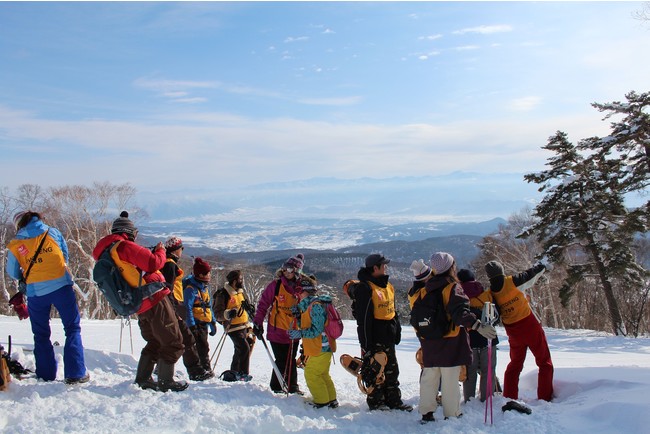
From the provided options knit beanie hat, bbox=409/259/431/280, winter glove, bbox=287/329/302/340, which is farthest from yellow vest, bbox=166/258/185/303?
knit beanie hat, bbox=409/259/431/280

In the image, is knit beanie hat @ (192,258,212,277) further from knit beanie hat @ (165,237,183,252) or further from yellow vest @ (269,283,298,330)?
yellow vest @ (269,283,298,330)

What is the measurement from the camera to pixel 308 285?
6109mm

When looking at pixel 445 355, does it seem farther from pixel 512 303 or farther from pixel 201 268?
pixel 201 268

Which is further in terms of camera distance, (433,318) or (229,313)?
(229,313)

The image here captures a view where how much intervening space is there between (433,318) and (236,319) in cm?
318

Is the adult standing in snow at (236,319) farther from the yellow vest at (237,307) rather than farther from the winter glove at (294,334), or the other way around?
the winter glove at (294,334)

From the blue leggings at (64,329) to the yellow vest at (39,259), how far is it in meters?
0.21

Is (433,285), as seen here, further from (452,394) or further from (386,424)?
(386,424)

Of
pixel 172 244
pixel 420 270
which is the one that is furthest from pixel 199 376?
pixel 420 270

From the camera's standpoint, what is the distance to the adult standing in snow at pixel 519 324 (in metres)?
6.14

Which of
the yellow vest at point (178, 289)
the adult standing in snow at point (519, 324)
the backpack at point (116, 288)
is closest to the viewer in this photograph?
the backpack at point (116, 288)

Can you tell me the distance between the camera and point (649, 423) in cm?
452

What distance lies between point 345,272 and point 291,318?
90290 mm

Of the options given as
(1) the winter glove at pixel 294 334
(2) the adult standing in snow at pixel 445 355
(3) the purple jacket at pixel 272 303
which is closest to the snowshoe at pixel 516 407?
(2) the adult standing in snow at pixel 445 355
